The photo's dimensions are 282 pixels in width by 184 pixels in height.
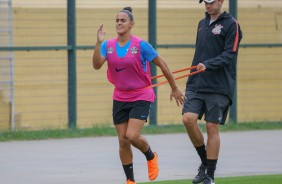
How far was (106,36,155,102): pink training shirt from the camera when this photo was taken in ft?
30.9

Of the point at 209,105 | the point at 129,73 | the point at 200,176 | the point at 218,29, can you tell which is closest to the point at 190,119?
the point at 209,105

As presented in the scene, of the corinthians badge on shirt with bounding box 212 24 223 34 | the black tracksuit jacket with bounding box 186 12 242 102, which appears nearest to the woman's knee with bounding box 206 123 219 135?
the black tracksuit jacket with bounding box 186 12 242 102

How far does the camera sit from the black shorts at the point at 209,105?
31.7ft

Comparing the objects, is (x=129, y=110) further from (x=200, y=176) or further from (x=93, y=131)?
(x=93, y=131)

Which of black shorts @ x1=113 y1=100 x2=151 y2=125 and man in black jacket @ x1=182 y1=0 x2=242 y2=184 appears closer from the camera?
black shorts @ x1=113 y1=100 x2=151 y2=125

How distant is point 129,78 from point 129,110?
0.36m

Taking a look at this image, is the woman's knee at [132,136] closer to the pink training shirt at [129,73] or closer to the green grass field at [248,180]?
the pink training shirt at [129,73]

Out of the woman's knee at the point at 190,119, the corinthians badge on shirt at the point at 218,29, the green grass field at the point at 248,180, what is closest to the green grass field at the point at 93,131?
the green grass field at the point at 248,180

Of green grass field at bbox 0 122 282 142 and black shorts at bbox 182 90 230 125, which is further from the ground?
black shorts at bbox 182 90 230 125

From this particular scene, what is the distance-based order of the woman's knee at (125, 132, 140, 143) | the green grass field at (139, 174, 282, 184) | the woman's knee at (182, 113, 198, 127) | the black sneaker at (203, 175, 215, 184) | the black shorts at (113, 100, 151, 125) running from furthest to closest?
1. the green grass field at (139, 174, 282, 184)
2. the woman's knee at (182, 113, 198, 127)
3. the black sneaker at (203, 175, 215, 184)
4. the black shorts at (113, 100, 151, 125)
5. the woman's knee at (125, 132, 140, 143)

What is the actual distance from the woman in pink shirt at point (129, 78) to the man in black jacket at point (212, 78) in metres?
0.40

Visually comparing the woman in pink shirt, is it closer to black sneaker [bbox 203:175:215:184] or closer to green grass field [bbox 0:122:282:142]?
black sneaker [bbox 203:175:215:184]

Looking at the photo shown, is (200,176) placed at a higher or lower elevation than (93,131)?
higher

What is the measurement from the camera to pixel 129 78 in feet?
31.0
